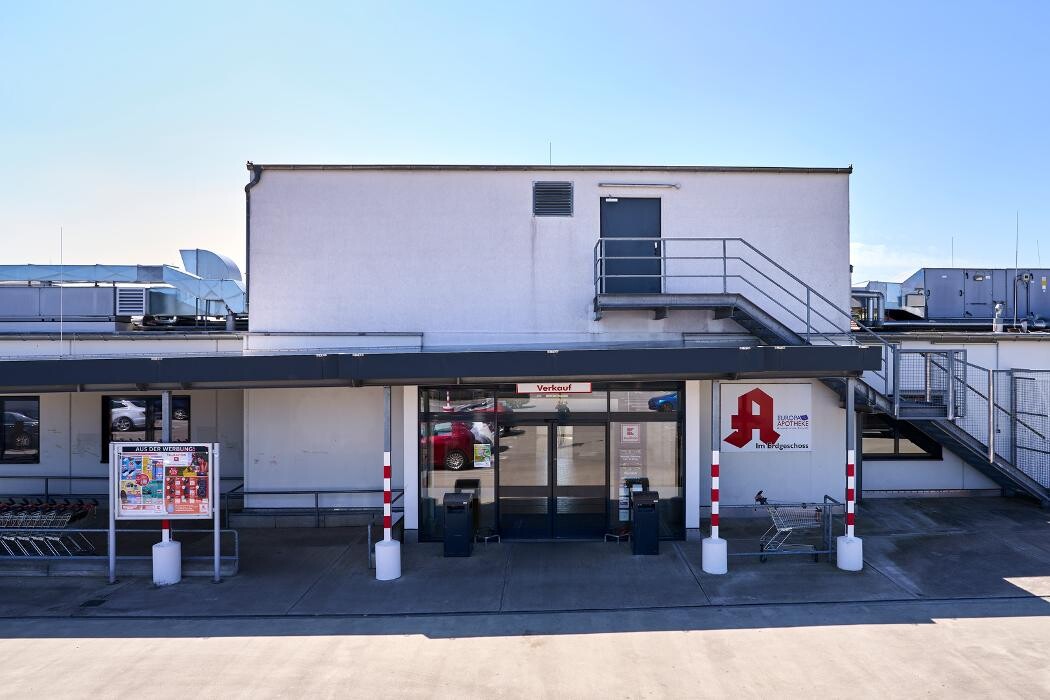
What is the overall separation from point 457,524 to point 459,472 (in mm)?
1146

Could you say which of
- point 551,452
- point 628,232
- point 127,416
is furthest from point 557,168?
point 127,416

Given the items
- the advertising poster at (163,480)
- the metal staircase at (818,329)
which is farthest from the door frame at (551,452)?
the advertising poster at (163,480)

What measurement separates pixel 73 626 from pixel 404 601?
4.07 meters

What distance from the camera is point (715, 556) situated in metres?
9.23

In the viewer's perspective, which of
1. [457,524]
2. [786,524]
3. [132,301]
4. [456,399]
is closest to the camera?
[457,524]

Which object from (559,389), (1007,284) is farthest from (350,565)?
(1007,284)

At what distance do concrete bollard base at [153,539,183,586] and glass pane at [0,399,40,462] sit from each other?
23.6ft

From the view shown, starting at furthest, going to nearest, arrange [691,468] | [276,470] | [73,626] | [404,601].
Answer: [276,470]
[691,468]
[404,601]
[73,626]

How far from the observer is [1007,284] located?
18312 mm

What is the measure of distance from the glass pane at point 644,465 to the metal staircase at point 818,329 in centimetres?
238

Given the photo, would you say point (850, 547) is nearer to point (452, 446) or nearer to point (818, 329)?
point (818, 329)

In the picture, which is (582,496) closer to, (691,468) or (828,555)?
(691,468)

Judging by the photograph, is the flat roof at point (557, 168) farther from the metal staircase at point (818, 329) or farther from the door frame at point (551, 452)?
the door frame at point (551, 452)

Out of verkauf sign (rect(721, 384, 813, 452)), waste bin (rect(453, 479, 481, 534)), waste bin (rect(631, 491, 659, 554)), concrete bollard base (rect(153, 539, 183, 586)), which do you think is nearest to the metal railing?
verkauf sign (rect(721, 384, 813, 452))
